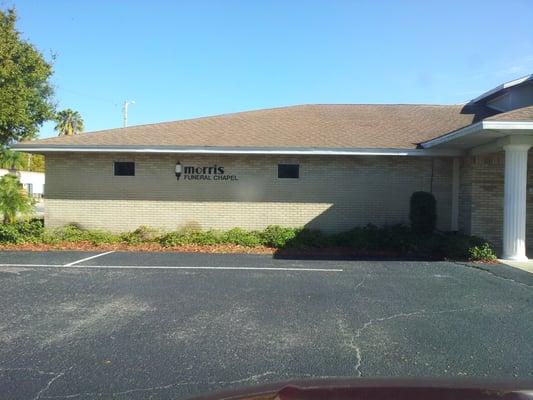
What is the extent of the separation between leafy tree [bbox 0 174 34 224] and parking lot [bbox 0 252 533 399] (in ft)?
15.3

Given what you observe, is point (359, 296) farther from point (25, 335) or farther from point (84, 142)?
point (84, 142)

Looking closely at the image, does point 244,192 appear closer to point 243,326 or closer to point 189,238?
point 189,238

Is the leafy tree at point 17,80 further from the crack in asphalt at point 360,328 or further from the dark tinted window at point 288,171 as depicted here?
the crack in asphalt at point 360,328

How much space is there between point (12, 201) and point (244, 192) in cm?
668

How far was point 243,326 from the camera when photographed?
20.2 ft

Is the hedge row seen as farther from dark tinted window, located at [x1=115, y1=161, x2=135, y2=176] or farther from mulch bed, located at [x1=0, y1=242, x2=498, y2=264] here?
dark tinted window, located at [x1=115, y1=161, x2=135, y2=176]

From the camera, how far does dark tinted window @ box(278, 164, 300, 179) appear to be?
1512 cm

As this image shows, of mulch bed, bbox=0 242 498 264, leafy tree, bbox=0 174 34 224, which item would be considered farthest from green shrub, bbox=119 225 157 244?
leafy tree, bbox=0 174 34 224

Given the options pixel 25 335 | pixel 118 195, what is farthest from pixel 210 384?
pixel 118 195

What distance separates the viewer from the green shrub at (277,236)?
14115 mm

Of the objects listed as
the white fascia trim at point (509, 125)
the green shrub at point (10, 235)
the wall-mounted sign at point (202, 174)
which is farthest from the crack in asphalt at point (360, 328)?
the green shrub at point (10, 235)

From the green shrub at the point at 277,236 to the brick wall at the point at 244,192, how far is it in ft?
1.79

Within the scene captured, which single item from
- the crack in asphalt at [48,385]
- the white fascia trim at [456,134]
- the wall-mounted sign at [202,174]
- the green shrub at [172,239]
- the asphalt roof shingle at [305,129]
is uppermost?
the asphalt roof shingle at [305,129]

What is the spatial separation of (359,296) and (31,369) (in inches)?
191
